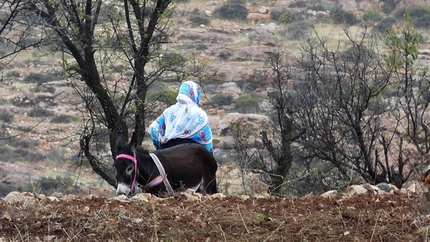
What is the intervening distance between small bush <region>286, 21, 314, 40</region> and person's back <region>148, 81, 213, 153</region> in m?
32.1

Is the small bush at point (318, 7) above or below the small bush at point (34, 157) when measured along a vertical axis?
above

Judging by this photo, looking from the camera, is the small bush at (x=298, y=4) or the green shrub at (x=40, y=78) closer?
the green shrub at (x=40, y=78)

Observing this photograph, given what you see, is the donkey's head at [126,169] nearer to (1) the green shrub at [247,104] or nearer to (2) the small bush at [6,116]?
(2) the small bush at [6,116]

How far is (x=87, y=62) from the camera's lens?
11.6m

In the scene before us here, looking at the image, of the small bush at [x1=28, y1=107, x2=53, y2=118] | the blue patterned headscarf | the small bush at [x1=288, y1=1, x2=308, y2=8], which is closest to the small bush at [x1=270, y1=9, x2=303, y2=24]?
the small bush at [x1=288, y1=1, x2=308, y2=8]

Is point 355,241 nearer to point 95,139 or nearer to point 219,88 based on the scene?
point 95,139

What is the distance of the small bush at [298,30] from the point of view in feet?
140

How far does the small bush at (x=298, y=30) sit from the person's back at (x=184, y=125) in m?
32.1

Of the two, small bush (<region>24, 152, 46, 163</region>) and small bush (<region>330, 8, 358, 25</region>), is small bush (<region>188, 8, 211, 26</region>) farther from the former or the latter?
small bush (<region>24, 152, 46, 163</region>)

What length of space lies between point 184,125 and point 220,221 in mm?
4403

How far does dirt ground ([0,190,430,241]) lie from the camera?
15.9 ft

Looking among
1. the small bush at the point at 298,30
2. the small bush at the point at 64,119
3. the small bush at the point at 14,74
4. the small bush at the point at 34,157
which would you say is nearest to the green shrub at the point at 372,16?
the small bush at the point at 298,30

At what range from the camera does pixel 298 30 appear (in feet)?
145

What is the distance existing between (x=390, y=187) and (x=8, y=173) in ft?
58.0
